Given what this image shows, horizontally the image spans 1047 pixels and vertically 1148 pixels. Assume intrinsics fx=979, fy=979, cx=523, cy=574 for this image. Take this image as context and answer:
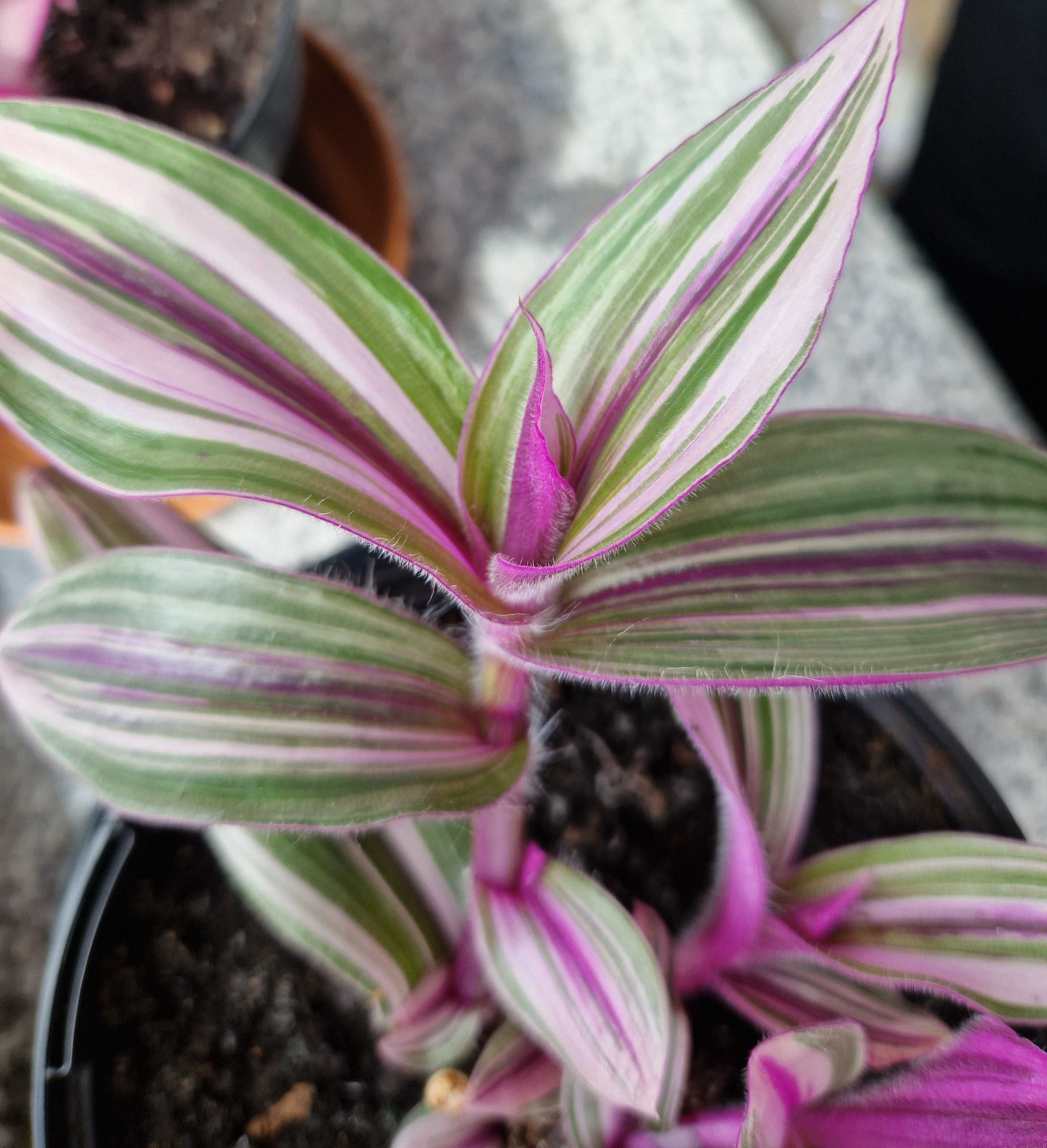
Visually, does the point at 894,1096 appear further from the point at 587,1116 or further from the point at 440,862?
the point at 440,862

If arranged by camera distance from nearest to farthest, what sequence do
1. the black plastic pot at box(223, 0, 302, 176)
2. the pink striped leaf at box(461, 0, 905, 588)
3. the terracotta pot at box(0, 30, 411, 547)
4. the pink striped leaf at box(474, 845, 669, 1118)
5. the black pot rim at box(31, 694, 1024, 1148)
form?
the pink striped leaf at box(461, 0, 905, 588)
the pink striped leaf at box(474, 845, 669, 1118)
the black pot rim at box(31, 694, 1024, 1148)
the black plastic pot at box(223, 0, 302, 176)
the terracotta pot at box(0, 30, 411, 547)

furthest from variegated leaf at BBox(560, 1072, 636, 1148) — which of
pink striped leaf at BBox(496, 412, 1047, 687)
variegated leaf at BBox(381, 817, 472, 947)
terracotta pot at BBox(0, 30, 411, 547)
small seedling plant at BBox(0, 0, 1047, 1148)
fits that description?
terracotta pot at BBox(0, 30, 411, 547)

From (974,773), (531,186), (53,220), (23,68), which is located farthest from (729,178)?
(531,186)

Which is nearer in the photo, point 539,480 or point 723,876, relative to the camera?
point 539,480

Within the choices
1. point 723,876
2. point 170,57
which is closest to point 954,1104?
point 723,876

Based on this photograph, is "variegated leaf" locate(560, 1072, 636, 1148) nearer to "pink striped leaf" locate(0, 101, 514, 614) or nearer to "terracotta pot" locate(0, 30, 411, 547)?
"pink striped leaf" locate(0, 101, 514, 614)

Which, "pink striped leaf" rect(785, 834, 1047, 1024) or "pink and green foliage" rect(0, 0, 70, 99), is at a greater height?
"pink and green foliage" rect(0, 0, 70, 99)

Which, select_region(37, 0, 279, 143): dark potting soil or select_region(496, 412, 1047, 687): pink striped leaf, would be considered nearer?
select_region(496, 412, 1047, 687): pink striped leaf
